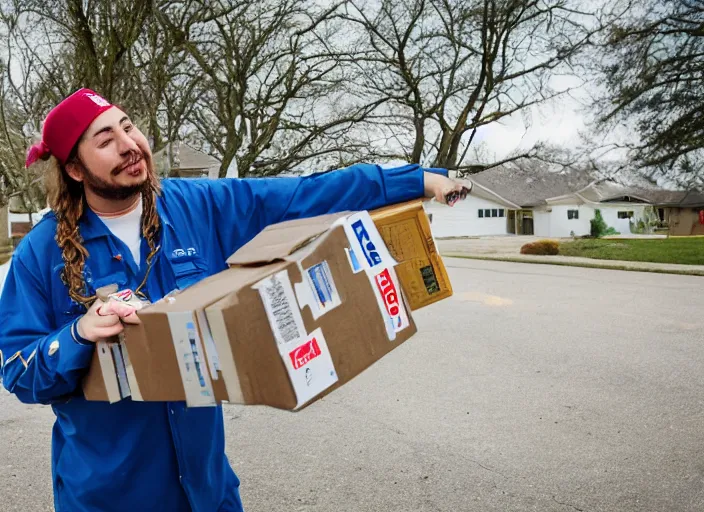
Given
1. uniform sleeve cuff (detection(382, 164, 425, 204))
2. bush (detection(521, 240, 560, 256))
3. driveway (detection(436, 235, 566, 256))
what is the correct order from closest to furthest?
uniform sleeve cuff (detection(382, 164, 425, 204)) → bush (detection(521, 240, 560, 256)) → driveway (detection(436, 235, 566, 256))

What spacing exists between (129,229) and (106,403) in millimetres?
528

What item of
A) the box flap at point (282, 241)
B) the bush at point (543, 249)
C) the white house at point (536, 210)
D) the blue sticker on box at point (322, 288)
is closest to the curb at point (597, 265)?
the bush at point (543, 249)

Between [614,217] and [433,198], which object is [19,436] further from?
[614,217]

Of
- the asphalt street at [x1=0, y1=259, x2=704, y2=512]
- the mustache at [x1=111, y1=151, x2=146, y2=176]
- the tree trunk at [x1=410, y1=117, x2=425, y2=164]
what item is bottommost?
the asphalt street at [x1=0, y1=259, x2=704, y2=512]

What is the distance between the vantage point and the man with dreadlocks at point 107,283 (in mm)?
1692

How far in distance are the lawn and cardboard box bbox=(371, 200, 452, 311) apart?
57.4 ft

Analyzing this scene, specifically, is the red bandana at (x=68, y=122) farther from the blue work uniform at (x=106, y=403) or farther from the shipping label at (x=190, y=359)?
the shipping label at (x=190, y=359)

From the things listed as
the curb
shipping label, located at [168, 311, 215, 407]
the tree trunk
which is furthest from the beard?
the curb

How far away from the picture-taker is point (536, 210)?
4722 cm

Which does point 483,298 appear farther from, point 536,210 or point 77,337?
point 536,210

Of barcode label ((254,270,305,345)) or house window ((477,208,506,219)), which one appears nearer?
barcode label ((254,270,305,345))

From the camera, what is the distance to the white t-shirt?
1854 mm

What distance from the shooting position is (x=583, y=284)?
12.6m

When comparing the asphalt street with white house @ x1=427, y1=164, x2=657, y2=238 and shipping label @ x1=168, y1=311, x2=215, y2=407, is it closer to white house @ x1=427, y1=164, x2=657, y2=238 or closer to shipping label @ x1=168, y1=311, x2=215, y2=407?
shipping label @ x1=168, y1=311, x2=215, y2=407
